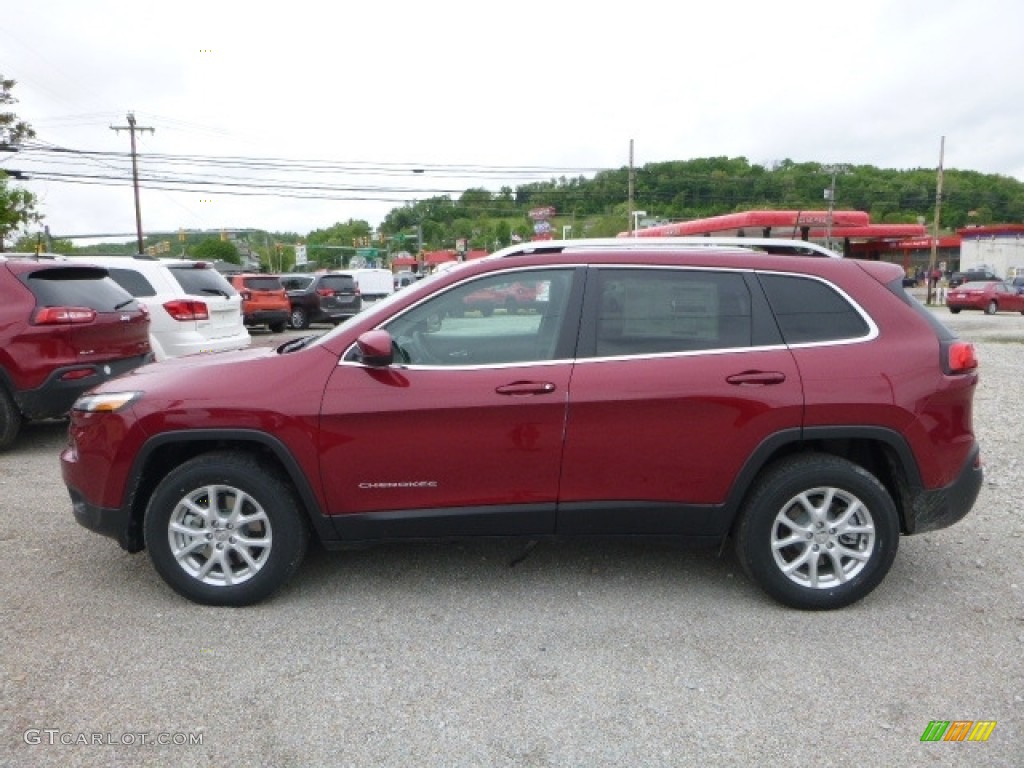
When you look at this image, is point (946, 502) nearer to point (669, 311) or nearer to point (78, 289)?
point (669, 311)

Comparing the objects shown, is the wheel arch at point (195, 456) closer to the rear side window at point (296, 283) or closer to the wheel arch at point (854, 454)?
the wheel arch at point (854, 454)

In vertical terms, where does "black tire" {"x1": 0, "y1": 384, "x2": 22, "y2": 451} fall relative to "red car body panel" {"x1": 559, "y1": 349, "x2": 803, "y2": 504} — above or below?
below

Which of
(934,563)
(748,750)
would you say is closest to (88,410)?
(748,750)

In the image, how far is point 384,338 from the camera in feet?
11.5

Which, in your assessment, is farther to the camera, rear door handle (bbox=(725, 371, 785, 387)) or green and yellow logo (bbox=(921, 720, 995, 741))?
rear door handle (bbox=(725, 371, 785, 387))

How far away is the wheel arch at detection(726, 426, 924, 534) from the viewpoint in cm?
358

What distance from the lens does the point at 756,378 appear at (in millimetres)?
3559

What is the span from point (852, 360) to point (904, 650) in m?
1.29

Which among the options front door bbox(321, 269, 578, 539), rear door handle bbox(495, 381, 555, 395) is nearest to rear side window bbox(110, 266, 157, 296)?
front door bbox(321, 269, 578, 539)

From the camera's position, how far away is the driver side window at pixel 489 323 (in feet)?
12.0

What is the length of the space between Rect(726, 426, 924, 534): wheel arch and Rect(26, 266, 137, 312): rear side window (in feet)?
18.5

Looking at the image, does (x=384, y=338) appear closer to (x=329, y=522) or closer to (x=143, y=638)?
(x=329, y=522)

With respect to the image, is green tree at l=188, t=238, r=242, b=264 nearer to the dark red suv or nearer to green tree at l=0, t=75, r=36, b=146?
green tree at l=0, t=75, r=36, b=146

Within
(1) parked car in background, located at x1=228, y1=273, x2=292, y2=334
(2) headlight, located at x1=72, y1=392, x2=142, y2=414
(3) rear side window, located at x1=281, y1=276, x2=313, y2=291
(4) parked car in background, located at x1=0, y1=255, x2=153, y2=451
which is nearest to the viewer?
(2) headlight, located at x1=72, y1=392, x2=142, y2=414
